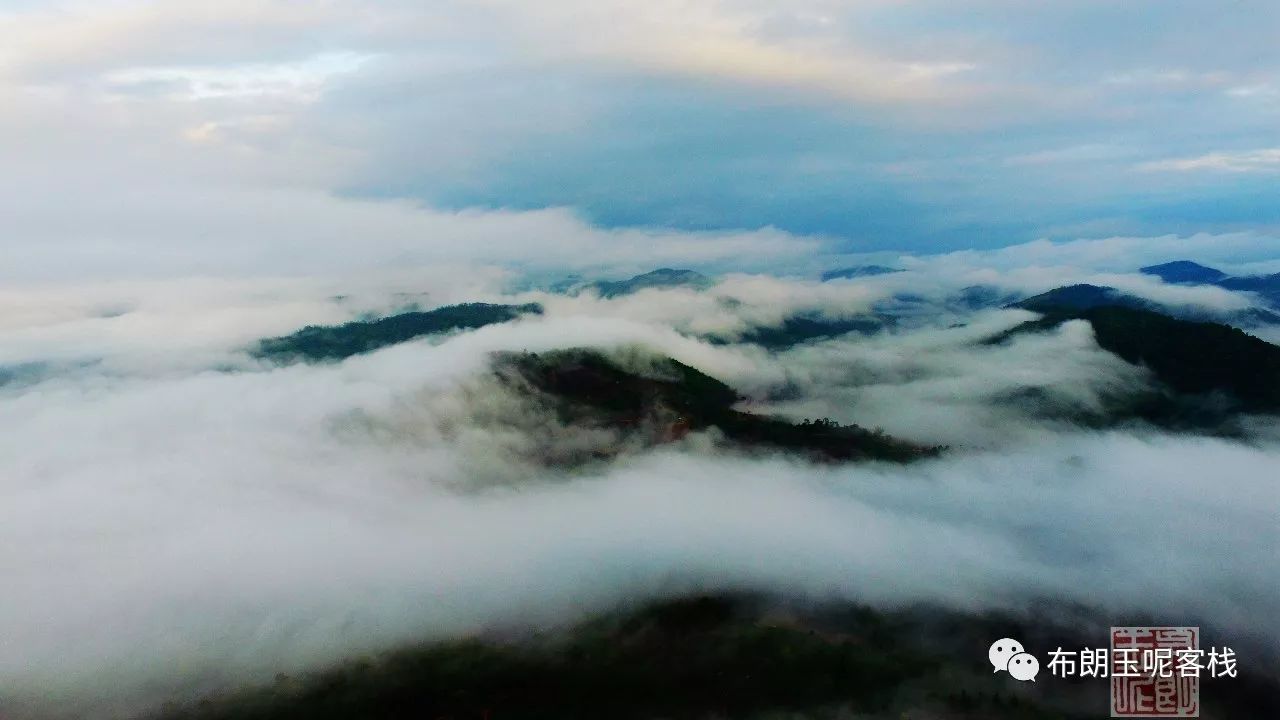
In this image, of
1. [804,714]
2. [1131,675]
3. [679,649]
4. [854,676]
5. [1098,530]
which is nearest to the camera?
[1131,675]

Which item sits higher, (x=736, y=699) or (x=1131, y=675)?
(x=1131, y=675)

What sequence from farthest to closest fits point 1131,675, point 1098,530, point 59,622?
1. point 1098,530
2. point 59,622
3. point 1131,675

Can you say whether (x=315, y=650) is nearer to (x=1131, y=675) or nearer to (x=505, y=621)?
(x=505, y=621)

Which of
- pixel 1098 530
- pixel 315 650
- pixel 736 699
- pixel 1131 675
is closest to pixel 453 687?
pixel 315 650

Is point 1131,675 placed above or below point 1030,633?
above

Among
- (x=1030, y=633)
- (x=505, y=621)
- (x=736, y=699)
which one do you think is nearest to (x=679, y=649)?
(x=736, y=699)

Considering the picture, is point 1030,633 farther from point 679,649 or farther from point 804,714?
point 679,649

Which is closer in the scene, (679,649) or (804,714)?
(804,714)

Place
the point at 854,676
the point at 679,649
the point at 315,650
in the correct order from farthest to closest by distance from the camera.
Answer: the point at 315,650
the point at 679,649
the point at 854,676

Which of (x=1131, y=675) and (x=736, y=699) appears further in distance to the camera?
A: (x=736, y=699)
